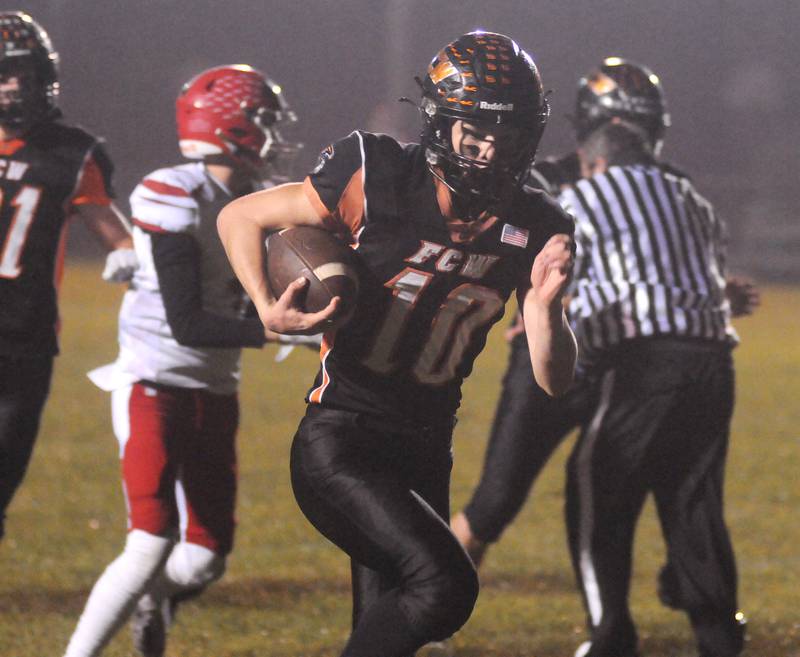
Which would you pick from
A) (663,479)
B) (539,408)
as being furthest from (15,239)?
(663,479)

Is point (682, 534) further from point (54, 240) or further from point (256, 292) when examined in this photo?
point (54, 240)

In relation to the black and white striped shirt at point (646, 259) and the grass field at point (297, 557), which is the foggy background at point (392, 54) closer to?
the grass field at point (297, 557)

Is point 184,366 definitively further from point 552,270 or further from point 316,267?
point 552,270

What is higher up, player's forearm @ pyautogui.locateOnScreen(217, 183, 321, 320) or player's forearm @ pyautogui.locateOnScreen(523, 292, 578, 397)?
player's forearm @ pyautogui.locateOnScreen(217, 183, 321, 320)

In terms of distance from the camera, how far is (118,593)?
12.5 feet

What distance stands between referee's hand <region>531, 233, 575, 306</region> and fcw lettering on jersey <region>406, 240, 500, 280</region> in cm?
16

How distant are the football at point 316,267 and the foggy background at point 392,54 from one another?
25804mm

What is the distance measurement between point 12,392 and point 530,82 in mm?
1753

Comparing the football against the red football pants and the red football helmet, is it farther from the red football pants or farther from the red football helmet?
the red football helmet

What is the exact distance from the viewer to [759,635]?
15.8ft

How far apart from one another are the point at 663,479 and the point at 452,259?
139cm

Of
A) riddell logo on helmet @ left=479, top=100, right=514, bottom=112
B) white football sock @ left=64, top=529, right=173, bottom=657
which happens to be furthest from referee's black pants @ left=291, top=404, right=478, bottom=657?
white football sock @ left=64, top=529, right=173, bottom=657

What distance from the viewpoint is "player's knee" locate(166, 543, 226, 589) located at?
4.07m

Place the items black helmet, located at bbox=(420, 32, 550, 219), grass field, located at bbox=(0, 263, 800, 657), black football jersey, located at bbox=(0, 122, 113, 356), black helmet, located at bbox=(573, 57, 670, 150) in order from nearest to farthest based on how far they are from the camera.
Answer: black helmet, located at bbox=(420, 32, 550, 219), black football jersey, located at bbox=(0, 122, 113, 356), black helmet, located at bbox=(573, 57, 670, 150), grass field, located at bbox=(0, 263, 800, 657)
